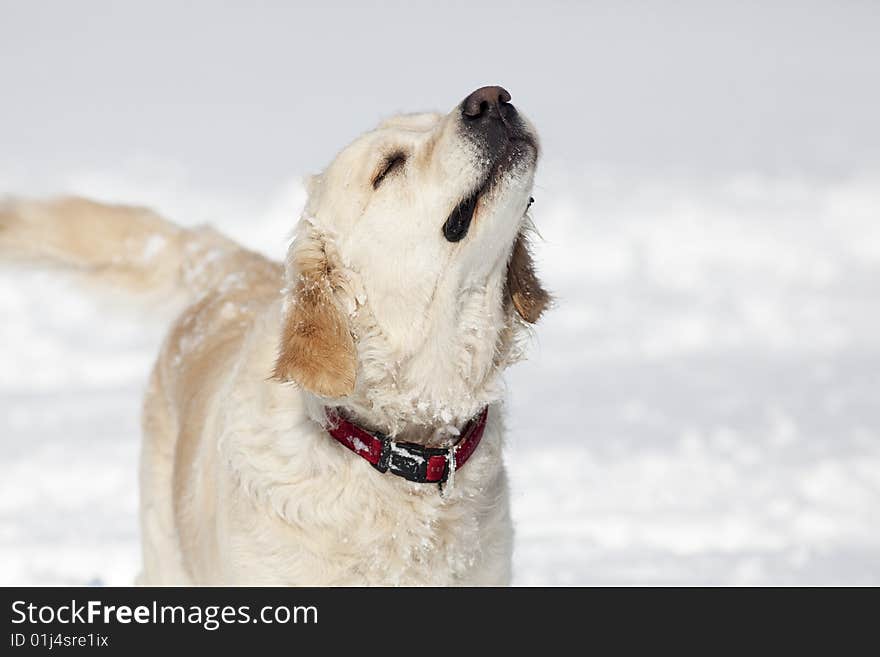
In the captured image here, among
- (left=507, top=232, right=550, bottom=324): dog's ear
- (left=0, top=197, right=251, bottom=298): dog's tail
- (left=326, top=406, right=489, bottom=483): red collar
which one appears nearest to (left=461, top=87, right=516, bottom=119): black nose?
(left=507, top=232, right=550, bottom=324): dog's ear

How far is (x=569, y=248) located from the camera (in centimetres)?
1127

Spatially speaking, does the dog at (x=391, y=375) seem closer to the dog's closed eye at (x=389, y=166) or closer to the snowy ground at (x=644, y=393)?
the dog's closed eye at (x=389, y=166)

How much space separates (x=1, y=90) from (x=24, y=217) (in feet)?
33.4

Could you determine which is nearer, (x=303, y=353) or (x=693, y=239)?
(x=303, y=353)

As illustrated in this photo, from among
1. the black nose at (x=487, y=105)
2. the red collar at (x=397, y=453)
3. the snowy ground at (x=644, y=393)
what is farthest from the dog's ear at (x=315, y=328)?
the snowy ground at (x=644, y=393)

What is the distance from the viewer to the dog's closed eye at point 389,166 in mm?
3420

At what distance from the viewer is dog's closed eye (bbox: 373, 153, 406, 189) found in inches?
135

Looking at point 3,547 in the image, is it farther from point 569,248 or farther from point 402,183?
point 569,248

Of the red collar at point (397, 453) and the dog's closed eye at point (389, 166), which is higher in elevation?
the dog's closed eye at point (389, 166)

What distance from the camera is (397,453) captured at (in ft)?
11.1

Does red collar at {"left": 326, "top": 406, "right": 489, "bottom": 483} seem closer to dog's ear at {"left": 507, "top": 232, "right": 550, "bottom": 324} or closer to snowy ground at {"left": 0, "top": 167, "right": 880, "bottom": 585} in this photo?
dog's ear at {"left": 507, "top": 232, "right": 550, "bottom": 324}

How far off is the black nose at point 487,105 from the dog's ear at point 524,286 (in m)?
0.60

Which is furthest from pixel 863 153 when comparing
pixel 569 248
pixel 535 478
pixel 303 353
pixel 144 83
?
pixel 303 353

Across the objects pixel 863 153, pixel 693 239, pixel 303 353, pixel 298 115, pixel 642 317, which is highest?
pixel 298 115
